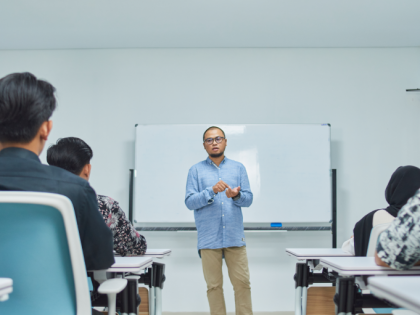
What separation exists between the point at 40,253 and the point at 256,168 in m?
2.84

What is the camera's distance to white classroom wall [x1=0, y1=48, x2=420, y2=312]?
146 inches

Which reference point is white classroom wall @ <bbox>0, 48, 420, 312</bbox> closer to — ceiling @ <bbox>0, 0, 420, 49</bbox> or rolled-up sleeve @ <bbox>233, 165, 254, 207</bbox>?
ceiling @ <bbox>0, 0, 420, 49</bbox>

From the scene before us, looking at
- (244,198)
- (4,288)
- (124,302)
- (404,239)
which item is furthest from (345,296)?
(4,288)

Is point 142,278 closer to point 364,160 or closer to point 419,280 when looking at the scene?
point 419,280

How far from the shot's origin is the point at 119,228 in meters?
1.80

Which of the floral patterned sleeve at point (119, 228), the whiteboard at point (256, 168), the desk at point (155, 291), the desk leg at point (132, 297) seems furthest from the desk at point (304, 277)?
the whiteboard at point (256, 168)

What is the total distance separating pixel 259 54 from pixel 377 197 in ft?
6.51

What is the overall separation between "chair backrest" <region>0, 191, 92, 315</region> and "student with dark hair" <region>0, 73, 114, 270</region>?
10 cm

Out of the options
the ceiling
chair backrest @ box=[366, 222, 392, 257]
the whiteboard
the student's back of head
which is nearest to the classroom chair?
the student's back of head

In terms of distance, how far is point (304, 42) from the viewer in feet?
12.1

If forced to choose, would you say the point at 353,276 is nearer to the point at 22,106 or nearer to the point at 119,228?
the point at 119,228

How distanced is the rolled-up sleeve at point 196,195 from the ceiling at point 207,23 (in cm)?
145

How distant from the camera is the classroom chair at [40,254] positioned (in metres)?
0.89

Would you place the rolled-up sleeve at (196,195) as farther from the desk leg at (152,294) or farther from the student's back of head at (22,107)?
the student's back of head at (22,107)
